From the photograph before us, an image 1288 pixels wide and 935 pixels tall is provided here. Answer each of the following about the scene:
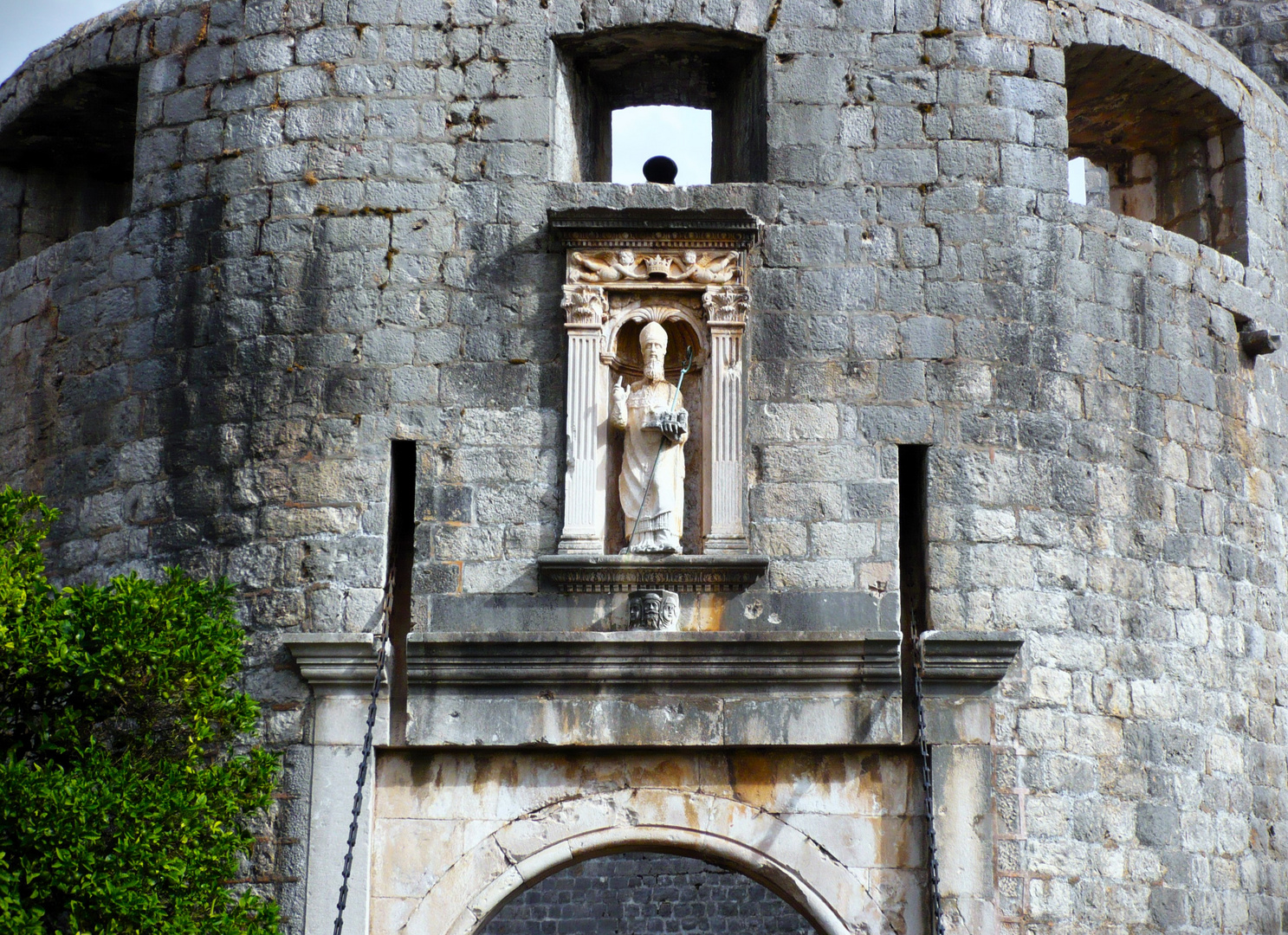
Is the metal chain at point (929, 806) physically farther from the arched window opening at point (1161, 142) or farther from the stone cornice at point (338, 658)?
the arched window opening at point (1161, 142)

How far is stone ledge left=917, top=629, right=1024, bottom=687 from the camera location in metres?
7.86

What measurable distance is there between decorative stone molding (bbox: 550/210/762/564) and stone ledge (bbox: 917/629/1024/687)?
1.04 m

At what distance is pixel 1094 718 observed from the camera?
809 centimetres

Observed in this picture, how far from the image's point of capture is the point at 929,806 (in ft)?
25.3

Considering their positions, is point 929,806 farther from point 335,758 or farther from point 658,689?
point 335,758

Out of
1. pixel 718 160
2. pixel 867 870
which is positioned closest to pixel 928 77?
pixel 718 160

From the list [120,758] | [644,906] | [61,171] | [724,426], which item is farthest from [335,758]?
[644,906]

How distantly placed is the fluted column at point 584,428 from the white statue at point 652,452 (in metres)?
0.10

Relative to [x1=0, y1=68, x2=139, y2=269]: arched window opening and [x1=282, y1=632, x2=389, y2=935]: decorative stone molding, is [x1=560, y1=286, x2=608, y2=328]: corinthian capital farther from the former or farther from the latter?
[x1=0, y1=68, x2=139, y2=269]: arched window opening

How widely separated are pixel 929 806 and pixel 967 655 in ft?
2.11

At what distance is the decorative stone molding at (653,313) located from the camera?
8125 mm

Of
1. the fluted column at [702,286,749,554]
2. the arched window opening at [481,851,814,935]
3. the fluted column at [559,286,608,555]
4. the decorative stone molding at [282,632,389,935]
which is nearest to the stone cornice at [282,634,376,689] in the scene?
the decorative stone molding at [282,632,389,935]

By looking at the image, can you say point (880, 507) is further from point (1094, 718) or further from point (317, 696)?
point (317, 696)

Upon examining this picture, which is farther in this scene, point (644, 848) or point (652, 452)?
point (652, 452)
